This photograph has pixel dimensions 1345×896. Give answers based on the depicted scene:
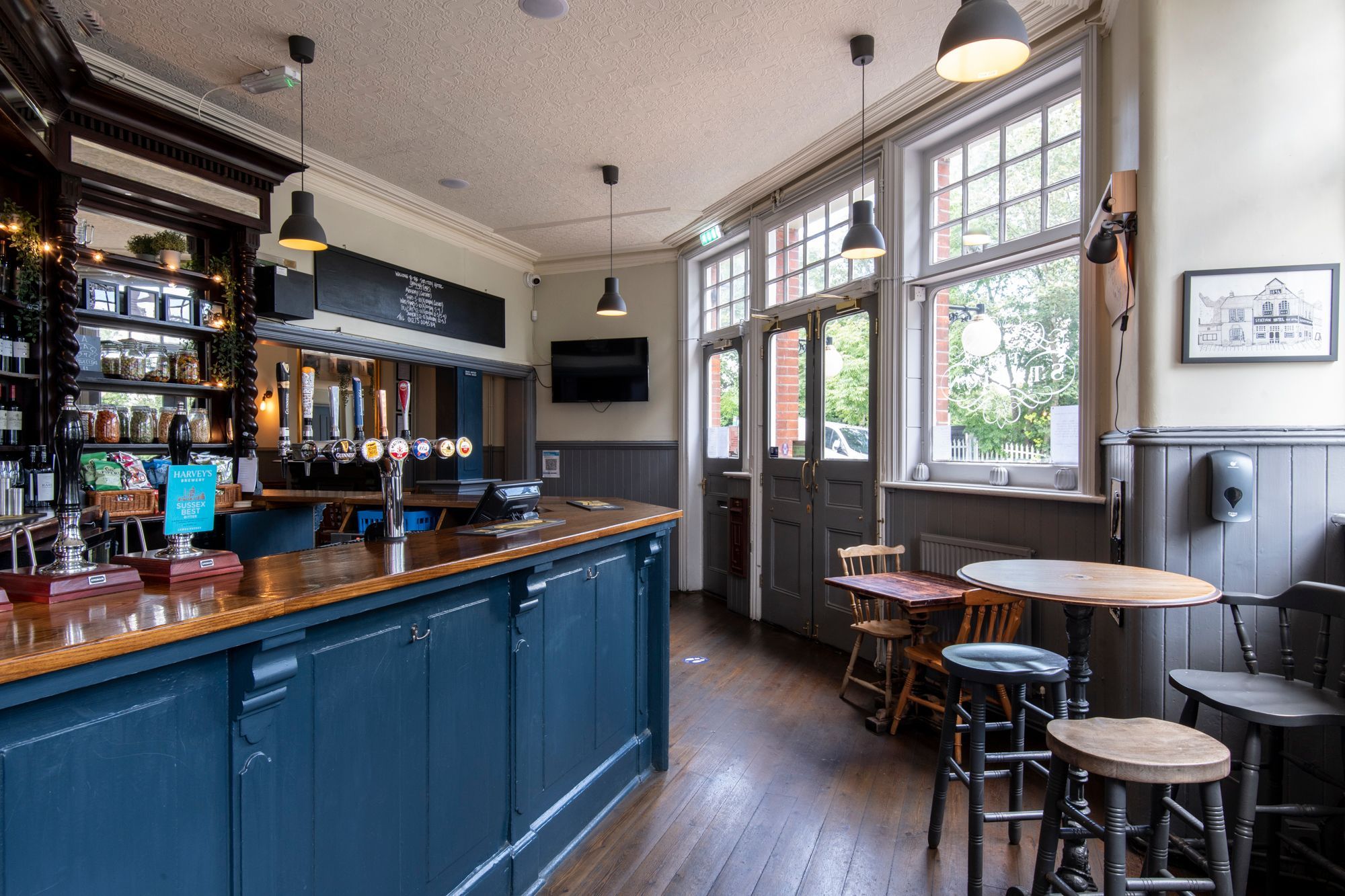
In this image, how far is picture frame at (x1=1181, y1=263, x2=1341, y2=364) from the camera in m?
2.32

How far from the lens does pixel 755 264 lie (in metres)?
5.72

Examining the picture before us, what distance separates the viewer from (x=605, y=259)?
7.19 m

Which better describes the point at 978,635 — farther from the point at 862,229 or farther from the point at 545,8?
the point at 545,8

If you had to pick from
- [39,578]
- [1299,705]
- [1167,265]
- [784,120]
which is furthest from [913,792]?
[784,120]

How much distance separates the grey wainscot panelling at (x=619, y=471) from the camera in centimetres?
691

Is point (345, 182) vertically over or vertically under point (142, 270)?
over

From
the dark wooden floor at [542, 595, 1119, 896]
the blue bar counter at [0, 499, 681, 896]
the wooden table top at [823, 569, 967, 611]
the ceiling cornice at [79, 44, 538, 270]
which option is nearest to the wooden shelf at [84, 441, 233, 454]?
the ceiling cornice at [79, 44, 538, 270]

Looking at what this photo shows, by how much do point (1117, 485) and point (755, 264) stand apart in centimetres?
355

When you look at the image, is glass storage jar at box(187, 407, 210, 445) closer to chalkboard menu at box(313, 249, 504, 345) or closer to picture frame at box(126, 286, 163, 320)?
picture frame at box(126, 286, 163, 320)

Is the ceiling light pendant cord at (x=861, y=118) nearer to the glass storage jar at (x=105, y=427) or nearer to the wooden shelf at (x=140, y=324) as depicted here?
the wooden shelf at (x=140, y=324)

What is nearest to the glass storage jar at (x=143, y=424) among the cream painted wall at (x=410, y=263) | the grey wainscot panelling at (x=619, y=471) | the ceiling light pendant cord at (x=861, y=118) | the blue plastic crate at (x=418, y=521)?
the cream painted wall at (x=410, y=263)

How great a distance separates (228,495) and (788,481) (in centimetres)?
376

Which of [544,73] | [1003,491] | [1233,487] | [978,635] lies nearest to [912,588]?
[978,635]

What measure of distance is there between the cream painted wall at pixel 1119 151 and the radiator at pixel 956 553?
763mm
